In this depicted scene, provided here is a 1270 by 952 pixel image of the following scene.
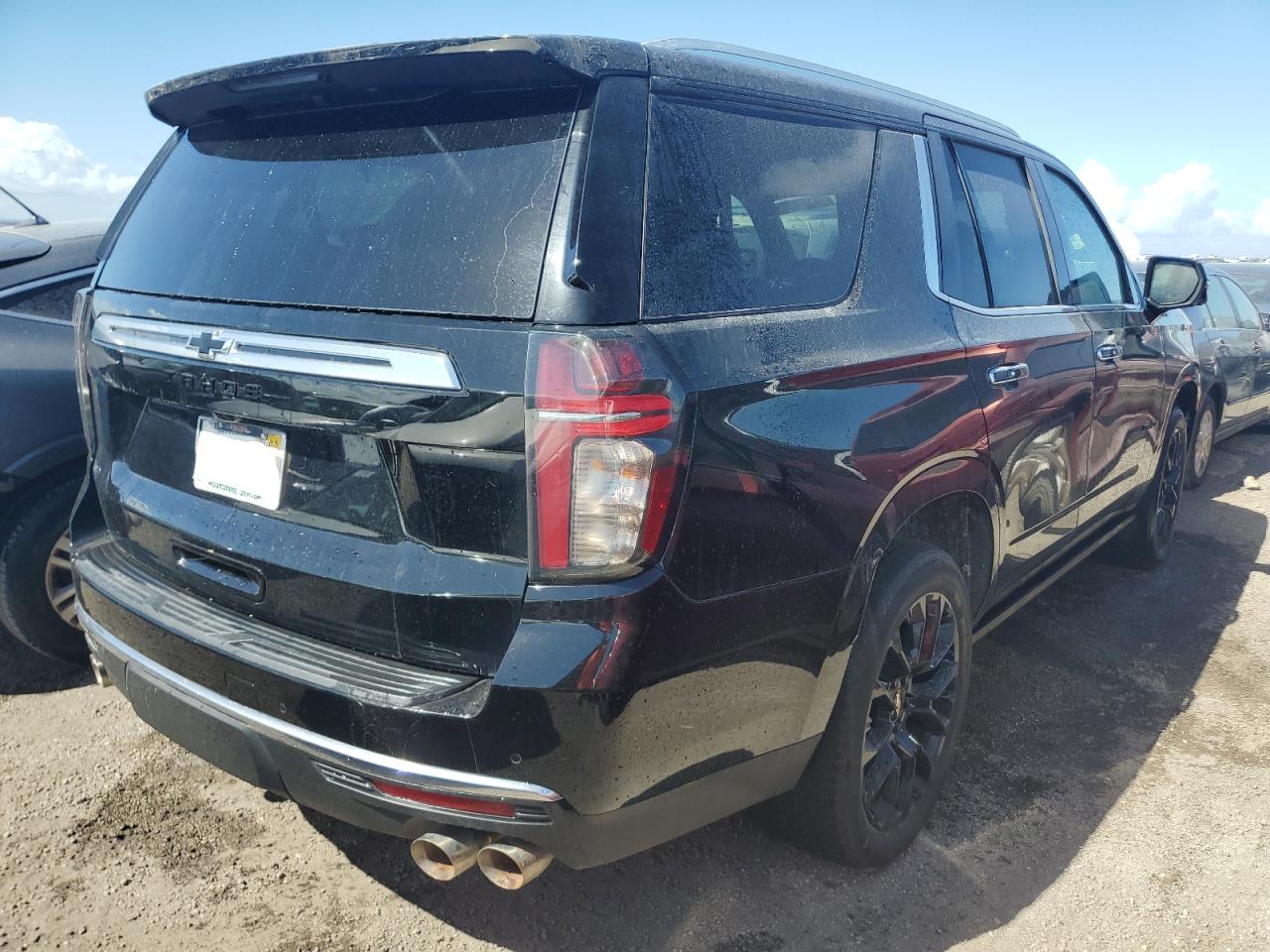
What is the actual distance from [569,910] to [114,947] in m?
1.00

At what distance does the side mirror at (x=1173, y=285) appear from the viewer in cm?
410

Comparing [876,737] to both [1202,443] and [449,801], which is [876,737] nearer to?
[449,801]

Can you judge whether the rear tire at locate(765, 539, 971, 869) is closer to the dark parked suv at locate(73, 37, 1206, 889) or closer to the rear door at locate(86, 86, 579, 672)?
the dark parked suv at locate(73, 37, 1206, 889)

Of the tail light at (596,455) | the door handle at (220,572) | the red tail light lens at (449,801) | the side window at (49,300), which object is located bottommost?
the red tail light lens at (449,801)

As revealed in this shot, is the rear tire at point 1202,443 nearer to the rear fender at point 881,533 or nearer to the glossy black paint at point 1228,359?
the glossy black paint at point 1228,359

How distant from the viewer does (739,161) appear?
2014 millimetres

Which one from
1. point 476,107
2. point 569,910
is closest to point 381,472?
point 476,107

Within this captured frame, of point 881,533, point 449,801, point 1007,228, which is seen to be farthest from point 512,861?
point 1007,228

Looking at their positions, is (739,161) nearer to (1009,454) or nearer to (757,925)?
(1009,454)

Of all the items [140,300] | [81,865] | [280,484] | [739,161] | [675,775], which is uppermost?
[739,161]

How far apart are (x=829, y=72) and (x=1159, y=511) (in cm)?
335

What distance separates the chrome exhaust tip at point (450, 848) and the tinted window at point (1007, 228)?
2.12 metres

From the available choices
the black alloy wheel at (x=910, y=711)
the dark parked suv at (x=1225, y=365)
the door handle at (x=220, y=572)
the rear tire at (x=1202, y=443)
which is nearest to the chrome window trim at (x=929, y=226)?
the black alloy wheel at (x=910, y=711)

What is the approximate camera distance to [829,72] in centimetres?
249
